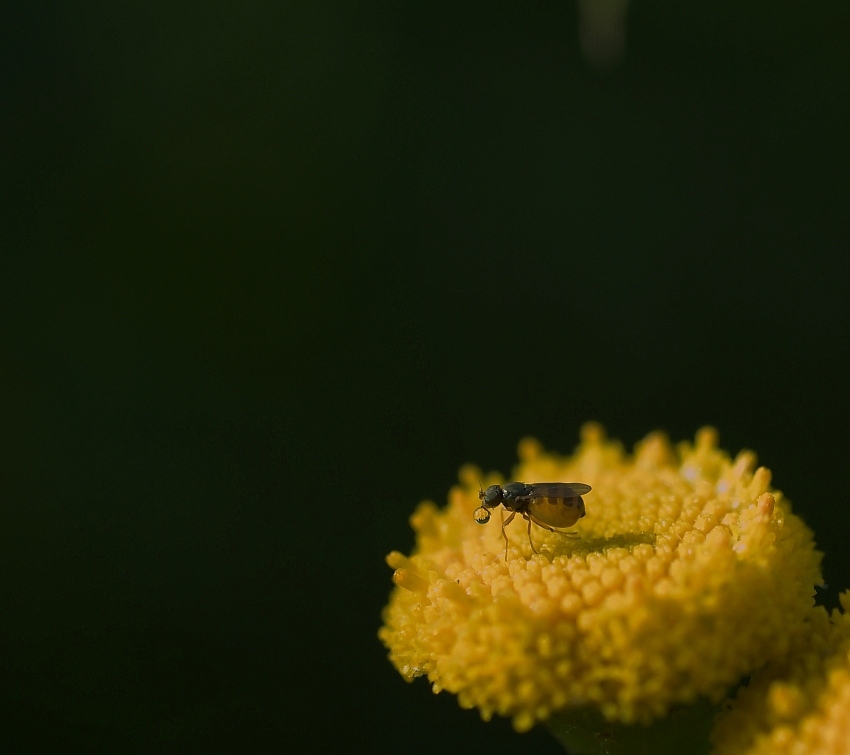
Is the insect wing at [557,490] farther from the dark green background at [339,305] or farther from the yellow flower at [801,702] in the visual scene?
the dark green background at [339,305]

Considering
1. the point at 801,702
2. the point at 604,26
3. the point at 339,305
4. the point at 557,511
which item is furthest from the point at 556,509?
the point at 339,305

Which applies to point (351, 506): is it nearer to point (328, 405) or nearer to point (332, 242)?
point (328, 405)

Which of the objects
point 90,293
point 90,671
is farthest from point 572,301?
point 90,671

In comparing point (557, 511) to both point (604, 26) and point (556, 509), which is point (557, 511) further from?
point (604, 26)

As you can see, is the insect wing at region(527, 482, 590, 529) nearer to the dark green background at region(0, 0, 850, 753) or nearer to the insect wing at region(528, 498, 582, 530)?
the insect wing at region(528, 498, 582, 530)

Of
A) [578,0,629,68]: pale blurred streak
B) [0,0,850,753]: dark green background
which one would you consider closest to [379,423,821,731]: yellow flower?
[578,0,629,68]: pale blurred streak

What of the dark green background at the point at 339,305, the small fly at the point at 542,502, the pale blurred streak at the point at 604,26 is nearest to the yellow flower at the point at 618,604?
the small fly at the point at 542,502
